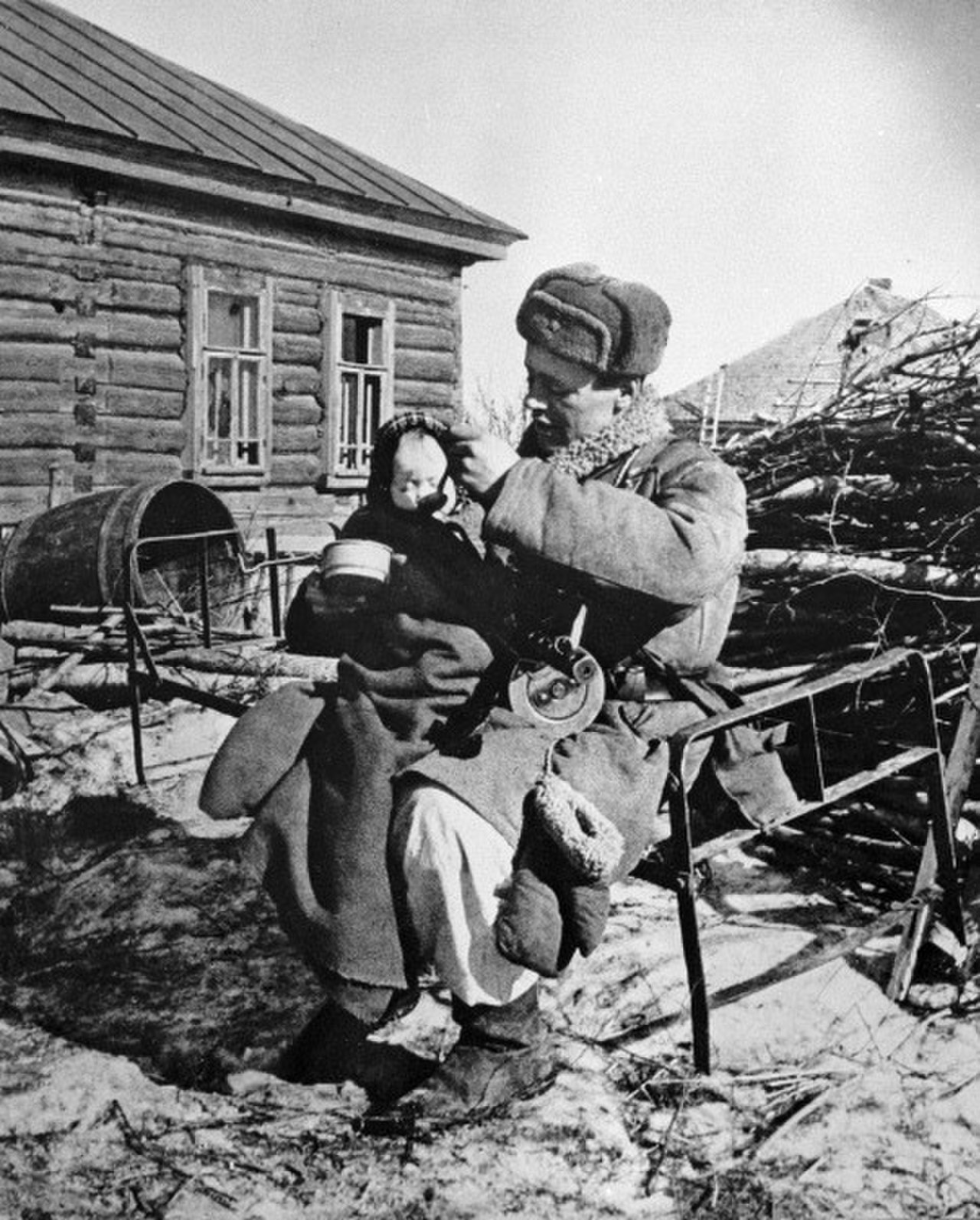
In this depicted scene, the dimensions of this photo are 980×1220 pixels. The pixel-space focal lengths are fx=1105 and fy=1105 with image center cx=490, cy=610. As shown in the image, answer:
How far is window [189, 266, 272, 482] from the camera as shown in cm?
1011

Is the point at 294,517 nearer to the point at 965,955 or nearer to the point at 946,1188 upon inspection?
the point at 965,955

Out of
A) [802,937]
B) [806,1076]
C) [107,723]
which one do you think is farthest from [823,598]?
[107,723]

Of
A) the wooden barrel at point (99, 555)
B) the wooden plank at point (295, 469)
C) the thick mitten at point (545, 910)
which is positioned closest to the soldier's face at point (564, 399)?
→ the thick mitten at point (545, 910)

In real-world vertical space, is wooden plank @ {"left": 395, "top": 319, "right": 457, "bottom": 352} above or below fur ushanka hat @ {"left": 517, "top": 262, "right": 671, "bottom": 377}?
above

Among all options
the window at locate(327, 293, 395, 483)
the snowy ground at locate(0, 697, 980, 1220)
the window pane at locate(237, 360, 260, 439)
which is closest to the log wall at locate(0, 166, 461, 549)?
the window at locate(327, 293, 395, 483)

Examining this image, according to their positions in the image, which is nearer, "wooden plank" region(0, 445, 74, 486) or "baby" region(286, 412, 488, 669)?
"baby" region(286, 412, 488, 669)

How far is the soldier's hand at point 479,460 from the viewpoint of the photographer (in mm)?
2154

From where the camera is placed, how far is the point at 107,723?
19.2 ft

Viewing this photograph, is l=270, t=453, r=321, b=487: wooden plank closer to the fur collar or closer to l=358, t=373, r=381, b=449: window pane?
l=358, t=373, r=381, b=449: window pane

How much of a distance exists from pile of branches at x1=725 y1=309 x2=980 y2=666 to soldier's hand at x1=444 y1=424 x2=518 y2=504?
2214 mm

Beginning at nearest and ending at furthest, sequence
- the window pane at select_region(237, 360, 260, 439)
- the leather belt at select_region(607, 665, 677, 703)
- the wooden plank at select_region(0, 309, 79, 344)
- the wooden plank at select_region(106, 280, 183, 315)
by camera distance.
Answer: the leather belt at select_region(607, 665, 677, 703) → the wooden plank at select_region(0, 309, 79, 344) → the wooden plank at select_region(106, 280, 183, 315) → the window pane at select_region(237, 360, 260, 439)

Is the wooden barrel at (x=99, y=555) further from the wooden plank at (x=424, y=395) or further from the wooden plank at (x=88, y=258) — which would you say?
the wooden plank at (x=424, y=395)

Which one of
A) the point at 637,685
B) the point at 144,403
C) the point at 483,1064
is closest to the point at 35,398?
the point at 144,403

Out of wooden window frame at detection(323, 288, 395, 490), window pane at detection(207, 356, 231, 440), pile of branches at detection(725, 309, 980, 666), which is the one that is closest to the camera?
pile of branches at detection(725, 309, 980, 666)
